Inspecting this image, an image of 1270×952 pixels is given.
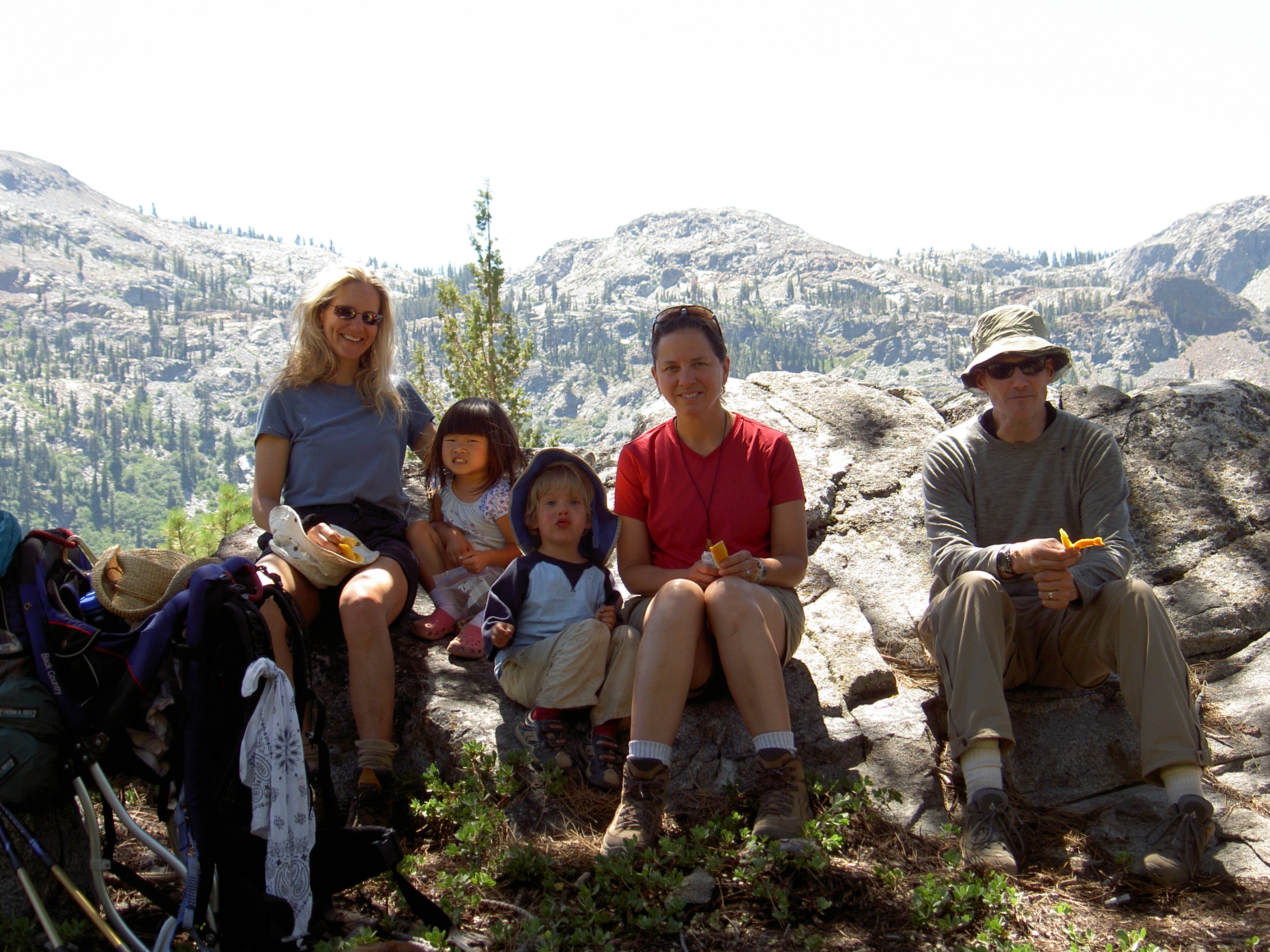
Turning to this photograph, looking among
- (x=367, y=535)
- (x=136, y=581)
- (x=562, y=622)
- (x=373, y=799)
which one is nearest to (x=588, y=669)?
(x=562, y=622)

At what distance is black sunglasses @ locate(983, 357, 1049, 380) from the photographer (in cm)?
393

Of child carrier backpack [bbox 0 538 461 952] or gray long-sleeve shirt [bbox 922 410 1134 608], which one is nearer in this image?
child carrier backpack [bbox 0 538 461 952]

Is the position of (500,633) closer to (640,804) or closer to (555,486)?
(555,486)

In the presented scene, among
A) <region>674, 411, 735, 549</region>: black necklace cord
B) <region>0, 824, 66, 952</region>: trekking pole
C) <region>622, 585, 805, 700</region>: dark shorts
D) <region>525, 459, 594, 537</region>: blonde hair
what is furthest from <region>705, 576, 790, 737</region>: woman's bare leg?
<region>0, 824, 66, 952</region>: trekking pole

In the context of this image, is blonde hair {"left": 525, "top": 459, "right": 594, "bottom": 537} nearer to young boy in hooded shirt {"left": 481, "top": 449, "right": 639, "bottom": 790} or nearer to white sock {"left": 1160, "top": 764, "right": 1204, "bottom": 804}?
young boy in hooded shirt {"left": 481, "top": 449, "right": 639, "bottom": 790}

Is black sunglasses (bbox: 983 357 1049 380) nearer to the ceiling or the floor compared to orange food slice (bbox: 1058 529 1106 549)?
nearer to the ceiling

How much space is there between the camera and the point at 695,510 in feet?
13.0

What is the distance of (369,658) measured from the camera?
3760 mm

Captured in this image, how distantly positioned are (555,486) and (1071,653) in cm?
234

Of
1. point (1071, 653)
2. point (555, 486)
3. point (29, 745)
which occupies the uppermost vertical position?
point (555, 486)

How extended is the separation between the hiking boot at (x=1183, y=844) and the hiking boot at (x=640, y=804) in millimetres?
1747

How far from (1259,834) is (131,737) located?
13.4 ft

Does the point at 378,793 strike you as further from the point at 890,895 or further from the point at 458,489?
the point at 890,895

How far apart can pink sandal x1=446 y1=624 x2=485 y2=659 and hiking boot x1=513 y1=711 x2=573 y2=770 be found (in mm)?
528
